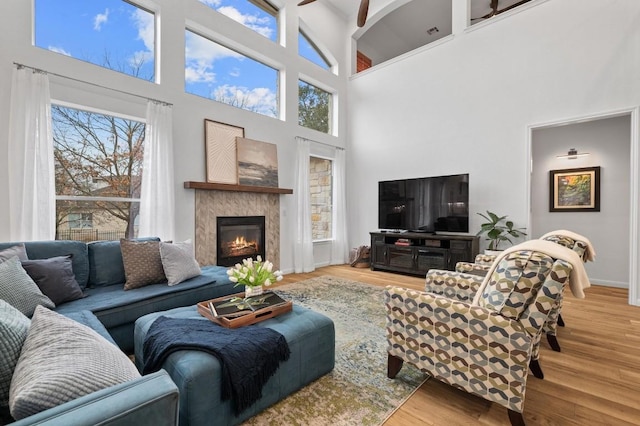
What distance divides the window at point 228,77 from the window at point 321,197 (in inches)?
52.9

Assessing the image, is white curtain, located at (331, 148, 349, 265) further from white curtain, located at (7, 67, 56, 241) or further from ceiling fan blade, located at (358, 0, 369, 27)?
white curtain, located at (7, 67, 56, 241)

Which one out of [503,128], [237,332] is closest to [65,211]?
[237,332]

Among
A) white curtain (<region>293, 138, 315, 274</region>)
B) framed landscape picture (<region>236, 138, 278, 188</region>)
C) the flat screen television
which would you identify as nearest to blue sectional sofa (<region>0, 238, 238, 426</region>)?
framed landscape picture (<region>236, 138, 278, 188</region>)

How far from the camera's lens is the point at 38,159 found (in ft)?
9.33

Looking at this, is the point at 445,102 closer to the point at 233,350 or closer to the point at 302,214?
the point at 302,214

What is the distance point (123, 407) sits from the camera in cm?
76

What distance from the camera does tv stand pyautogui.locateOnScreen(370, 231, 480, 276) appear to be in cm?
446

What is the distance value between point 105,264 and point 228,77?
325 cm

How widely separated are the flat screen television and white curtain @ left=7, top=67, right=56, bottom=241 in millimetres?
4655

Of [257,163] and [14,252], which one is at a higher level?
[257,163]

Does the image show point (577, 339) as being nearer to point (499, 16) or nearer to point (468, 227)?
Result: point (468, 227)

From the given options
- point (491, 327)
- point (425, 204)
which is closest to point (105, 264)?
point (491, 327)

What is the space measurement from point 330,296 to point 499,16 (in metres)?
4.89

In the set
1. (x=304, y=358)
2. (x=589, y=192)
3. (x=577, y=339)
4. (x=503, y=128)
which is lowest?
(x=577, y=339)
